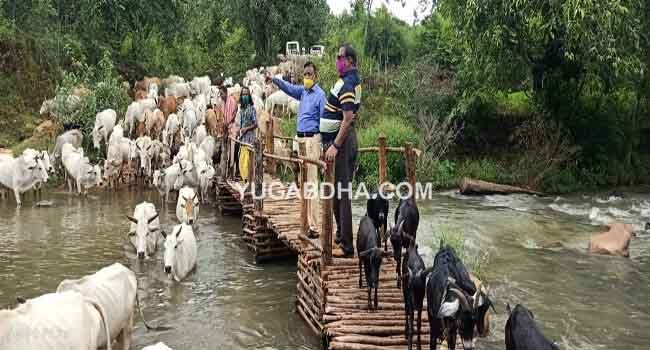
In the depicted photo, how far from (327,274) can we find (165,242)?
3594 mm

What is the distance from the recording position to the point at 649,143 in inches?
800

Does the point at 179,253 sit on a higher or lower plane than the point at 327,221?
lower

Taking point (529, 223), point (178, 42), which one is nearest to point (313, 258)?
point (529, 223)

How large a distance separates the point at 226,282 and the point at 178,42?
755 inches

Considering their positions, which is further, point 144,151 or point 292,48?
point 292,48

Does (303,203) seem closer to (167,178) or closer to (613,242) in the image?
(613,242)

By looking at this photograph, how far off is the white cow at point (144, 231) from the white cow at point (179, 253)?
809mm

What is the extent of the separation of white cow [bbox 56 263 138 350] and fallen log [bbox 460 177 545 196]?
1234 centimetres

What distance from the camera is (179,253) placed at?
9.38m

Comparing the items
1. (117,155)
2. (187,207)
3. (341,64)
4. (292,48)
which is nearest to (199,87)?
(117,155)

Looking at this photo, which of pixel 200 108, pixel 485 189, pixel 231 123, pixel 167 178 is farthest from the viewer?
pixel 200 108

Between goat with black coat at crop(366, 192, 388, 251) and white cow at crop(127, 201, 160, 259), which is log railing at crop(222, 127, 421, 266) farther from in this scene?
white cow at crop(127, 201, 160, 259)

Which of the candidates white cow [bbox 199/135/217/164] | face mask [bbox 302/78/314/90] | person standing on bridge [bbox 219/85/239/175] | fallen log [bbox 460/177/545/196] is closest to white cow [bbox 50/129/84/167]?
white cow [bbox 199/135/217/164]

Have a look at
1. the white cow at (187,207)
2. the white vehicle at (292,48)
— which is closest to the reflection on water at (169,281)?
the white cow at (187,207)
